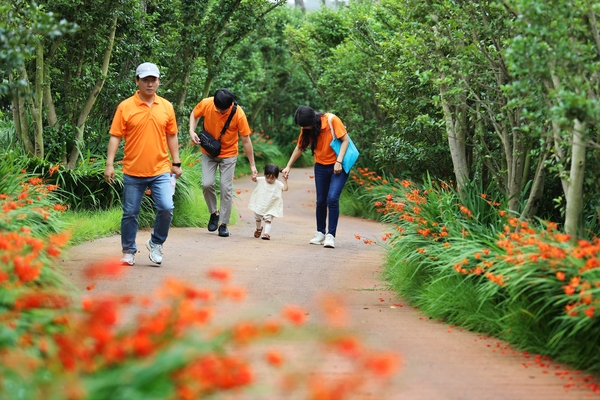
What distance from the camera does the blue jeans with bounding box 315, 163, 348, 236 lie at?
1058 centimetres

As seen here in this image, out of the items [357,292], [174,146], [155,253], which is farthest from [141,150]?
[357,292]

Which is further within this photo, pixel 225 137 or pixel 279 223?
pixel 279 223

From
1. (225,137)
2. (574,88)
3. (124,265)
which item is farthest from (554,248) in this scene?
(225,137)

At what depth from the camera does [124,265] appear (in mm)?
8117

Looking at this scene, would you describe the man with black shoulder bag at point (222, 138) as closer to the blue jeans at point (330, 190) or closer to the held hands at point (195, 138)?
the held hands at point (195, 138)

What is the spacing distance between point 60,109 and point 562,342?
9281 mm

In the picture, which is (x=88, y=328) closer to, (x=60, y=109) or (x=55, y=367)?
(x=55, y=367)

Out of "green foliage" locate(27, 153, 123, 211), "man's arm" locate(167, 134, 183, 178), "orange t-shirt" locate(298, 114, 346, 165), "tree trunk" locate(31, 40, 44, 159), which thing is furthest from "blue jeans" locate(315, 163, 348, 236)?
"tree trunk" locate(31, 40, 44, 159)

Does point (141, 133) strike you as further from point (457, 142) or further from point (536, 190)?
point (536, 190)

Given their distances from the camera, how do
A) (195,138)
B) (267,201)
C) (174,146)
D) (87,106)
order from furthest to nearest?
1. (87,106)
2. (267,201)
3. (195,138)
4. (174,146)

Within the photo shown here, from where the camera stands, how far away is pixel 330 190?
419 inches

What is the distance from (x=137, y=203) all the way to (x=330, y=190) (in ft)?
10.4

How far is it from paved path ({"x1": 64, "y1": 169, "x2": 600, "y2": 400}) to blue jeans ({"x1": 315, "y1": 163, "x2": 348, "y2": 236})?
43 cm

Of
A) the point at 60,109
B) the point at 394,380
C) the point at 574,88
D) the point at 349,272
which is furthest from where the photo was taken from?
the point at 60,109
